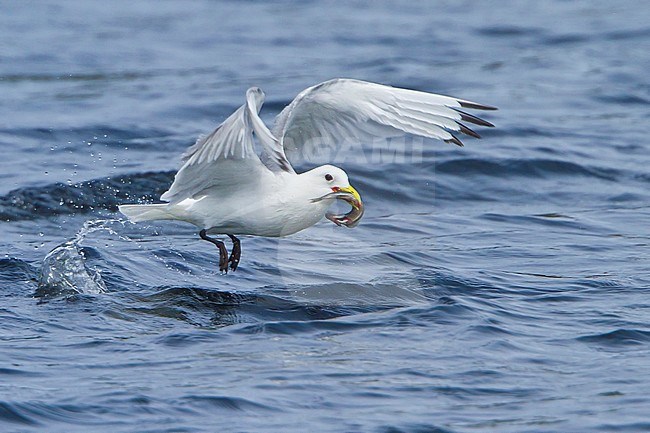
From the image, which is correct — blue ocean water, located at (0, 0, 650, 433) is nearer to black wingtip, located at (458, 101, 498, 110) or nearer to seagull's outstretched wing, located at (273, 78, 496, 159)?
seagull's outstretched wing, located at (273, 78, 496, 159)

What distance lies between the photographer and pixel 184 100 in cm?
1639

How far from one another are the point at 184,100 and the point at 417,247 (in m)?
6.89

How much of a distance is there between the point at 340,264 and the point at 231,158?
2244 mm

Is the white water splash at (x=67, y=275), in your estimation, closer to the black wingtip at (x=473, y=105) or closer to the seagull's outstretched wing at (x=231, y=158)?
the seagull's outstretched wing at (x=231, y=158)

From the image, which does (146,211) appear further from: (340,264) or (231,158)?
(340,264)

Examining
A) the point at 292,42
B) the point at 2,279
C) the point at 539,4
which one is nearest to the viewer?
the point at 2,279

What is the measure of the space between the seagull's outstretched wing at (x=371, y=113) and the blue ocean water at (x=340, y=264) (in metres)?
1.16

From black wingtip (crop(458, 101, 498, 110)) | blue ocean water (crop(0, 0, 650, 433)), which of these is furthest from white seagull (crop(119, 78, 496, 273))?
blue ocean water (crop(0, 0, 650, 433))

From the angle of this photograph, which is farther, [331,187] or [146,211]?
[146,211]

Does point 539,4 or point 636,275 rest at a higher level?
point 539,4

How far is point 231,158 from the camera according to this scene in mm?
7766

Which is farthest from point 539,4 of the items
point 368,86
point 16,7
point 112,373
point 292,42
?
point 112,373

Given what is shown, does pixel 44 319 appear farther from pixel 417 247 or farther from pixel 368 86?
pixel 417 247

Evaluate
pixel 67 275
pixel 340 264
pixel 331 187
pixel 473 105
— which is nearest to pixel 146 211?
pixel 67 275
